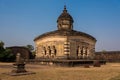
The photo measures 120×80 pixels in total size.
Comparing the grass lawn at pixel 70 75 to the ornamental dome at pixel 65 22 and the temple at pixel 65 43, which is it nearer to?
the temple at pixel 65 43

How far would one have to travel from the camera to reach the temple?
30.5 meters

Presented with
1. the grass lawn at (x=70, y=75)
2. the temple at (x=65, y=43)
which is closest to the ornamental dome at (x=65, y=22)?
the temple at (x=65, y=43)

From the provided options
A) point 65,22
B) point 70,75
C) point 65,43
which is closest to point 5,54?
point 65,22

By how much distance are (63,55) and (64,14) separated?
8.53 m

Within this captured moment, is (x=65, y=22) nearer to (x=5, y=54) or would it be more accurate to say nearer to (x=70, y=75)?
(x=5, y=54)

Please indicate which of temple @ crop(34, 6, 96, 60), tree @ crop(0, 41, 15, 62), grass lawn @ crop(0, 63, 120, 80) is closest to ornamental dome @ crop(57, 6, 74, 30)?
temple @ crop(34, 6, 96, 60)

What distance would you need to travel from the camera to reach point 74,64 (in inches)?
1054

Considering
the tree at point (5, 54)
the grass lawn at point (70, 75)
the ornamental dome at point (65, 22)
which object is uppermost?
the ornamental dome at point (65, 22)

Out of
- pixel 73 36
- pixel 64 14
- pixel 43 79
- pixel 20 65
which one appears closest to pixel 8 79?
pixel 43 79

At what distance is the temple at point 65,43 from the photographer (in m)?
30.5

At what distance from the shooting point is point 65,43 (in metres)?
30.2

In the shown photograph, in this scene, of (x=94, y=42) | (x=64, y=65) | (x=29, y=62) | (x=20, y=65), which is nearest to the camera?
(x=20, y=65)

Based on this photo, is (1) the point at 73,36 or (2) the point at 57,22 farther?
(2) the point at 57,22

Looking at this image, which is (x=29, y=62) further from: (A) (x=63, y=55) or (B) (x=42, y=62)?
Answer: (A) (x=63, y=55)
